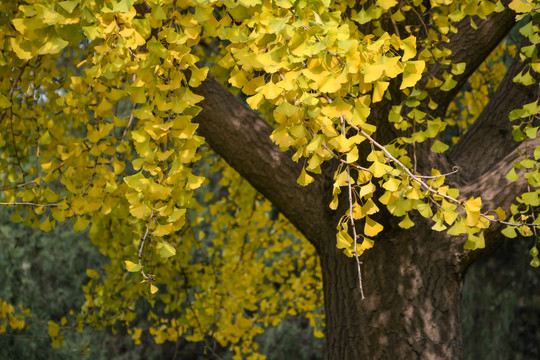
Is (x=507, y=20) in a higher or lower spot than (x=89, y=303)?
higher

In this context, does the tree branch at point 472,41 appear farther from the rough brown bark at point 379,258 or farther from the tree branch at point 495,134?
the tree branch at point 495,134

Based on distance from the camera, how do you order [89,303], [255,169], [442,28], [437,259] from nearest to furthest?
[442,28], [437,259], [255,169], [89,303]

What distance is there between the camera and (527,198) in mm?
1907

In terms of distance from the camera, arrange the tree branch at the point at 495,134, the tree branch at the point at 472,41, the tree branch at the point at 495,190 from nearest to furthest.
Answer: the tree branch at the point at 495,190 → the tree branch at the point at 472,41 → the tree branch at the point at 495,134

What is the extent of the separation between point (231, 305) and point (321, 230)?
1.66 meters

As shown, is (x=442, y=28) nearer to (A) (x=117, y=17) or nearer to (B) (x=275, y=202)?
(B) (x=275, y=202)

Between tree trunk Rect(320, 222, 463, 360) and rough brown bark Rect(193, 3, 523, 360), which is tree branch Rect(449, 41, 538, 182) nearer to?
rough brown bark Rect(193, 3, 523, 360)

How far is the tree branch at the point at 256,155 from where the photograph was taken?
2.51 metres

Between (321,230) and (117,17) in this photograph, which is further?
(321,230)

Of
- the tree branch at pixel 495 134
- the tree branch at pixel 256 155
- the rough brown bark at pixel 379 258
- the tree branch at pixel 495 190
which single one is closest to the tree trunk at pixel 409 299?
the rough brown bark at pixel 379 258

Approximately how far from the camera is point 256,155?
2.52 meters

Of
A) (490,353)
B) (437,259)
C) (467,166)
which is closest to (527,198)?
(437,259)

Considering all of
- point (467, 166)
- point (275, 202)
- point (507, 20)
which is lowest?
point (275, 202)

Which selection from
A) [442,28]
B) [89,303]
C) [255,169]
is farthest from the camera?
[89,303]
